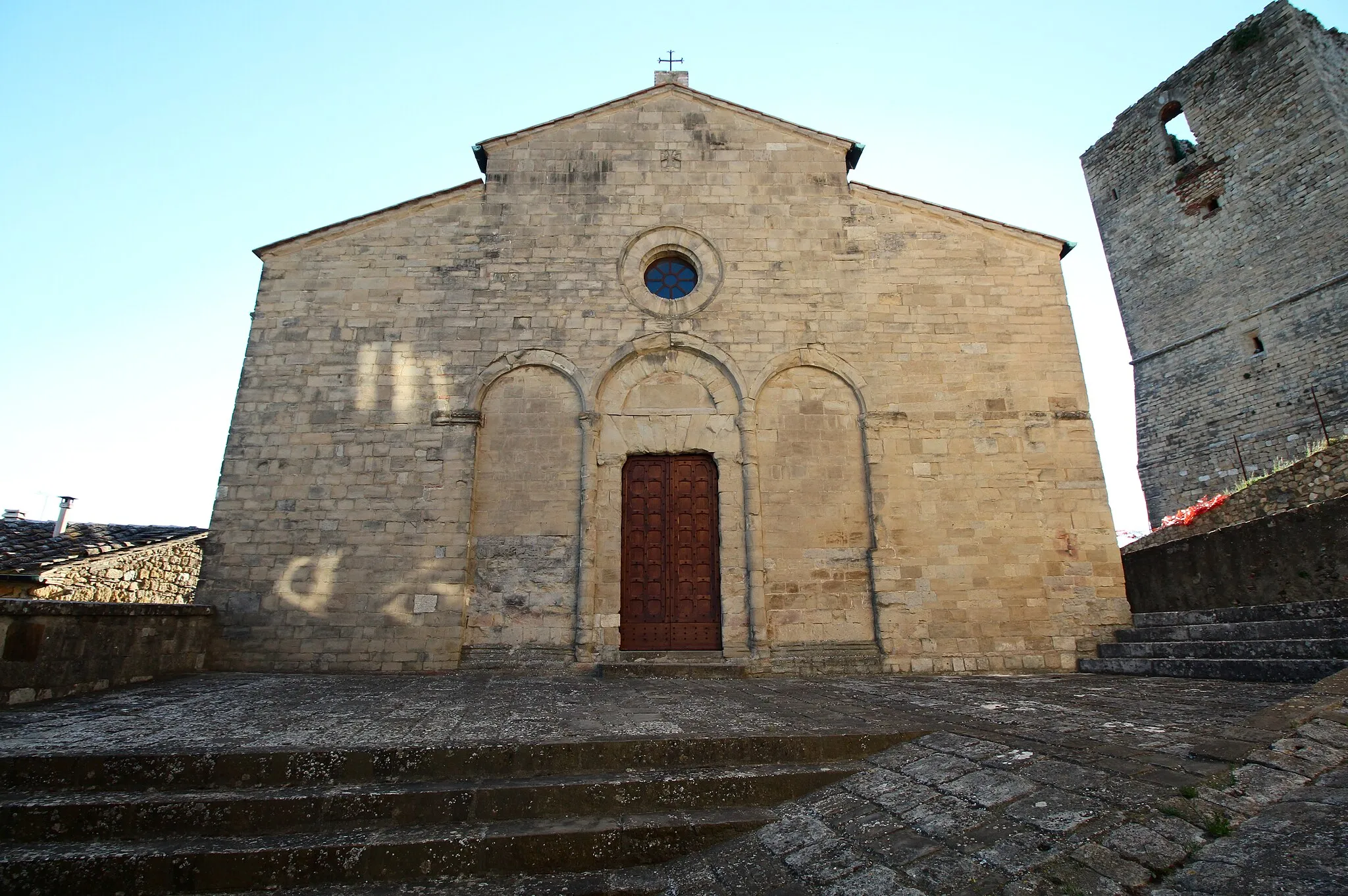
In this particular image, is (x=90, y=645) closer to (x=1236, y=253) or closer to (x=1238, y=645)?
(x=1238, y=645)

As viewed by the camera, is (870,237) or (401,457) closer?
(401,457)

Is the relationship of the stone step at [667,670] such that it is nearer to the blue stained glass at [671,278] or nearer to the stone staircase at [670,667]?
the stone staircase at [670,667]

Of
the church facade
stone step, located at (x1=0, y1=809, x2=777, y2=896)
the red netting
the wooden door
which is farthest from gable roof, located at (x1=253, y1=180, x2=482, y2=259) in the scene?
the red netting

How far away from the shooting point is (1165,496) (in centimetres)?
1786

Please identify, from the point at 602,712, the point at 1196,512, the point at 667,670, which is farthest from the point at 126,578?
the point at 1196,512

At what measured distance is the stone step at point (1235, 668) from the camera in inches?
207

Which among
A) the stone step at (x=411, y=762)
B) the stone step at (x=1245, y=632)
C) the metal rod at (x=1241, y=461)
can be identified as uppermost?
the metal rod at (x=1241, y=461)

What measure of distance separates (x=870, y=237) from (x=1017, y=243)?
230cm

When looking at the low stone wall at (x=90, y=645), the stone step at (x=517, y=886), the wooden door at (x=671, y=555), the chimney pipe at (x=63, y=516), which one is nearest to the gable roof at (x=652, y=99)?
the wooden door at (x=671, y=555)

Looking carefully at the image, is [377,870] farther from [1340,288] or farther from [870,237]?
[1340,288]

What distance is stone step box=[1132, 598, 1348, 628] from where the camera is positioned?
6066mm

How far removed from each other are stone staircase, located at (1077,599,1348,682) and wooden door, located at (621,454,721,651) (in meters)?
4.88

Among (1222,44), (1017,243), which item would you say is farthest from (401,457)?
(1222,44)

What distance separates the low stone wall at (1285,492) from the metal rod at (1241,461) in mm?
6388
